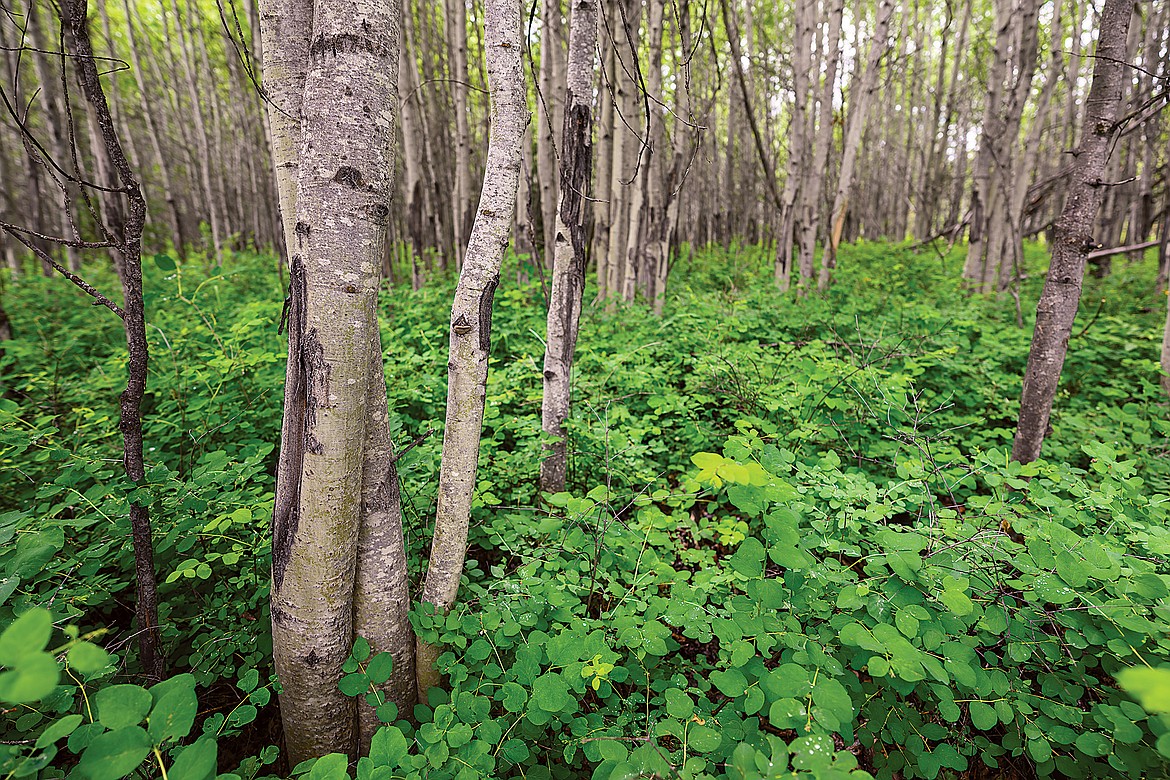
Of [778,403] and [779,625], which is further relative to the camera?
[778,403]

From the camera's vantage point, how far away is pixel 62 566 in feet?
5.06

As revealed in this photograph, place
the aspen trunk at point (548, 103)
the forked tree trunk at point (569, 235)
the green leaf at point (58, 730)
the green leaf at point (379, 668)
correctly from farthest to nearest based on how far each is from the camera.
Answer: the aspen trunk at point (548, 103) → the forked tree trunk at point (569, 235) → the green leaf at point (379, 668) → the green leaf at point (58, 730)

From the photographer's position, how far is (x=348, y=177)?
1.28 meters

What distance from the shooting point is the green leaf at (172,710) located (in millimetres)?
968

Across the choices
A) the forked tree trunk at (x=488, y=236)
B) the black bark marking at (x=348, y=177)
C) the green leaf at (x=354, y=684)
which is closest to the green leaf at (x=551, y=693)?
the green leaf at (x=354, y=684)

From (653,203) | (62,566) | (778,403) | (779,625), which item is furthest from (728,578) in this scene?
(653,203)

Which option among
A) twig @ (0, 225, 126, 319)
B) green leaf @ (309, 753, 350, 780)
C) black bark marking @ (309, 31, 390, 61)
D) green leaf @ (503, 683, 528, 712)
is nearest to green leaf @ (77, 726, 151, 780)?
green leaf @ (309, 753, 350, 780)

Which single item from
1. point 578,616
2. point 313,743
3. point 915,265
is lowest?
point 313,743

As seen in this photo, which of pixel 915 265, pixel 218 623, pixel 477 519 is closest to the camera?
pixel 218 623

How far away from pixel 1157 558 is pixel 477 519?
242 cm

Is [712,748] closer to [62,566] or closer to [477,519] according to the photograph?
[477,519]

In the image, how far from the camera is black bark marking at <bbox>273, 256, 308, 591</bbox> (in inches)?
52.3

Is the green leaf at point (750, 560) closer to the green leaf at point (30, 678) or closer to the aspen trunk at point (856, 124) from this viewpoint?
the green leaf at point (30, 678)

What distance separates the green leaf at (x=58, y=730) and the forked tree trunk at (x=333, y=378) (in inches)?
21.4
